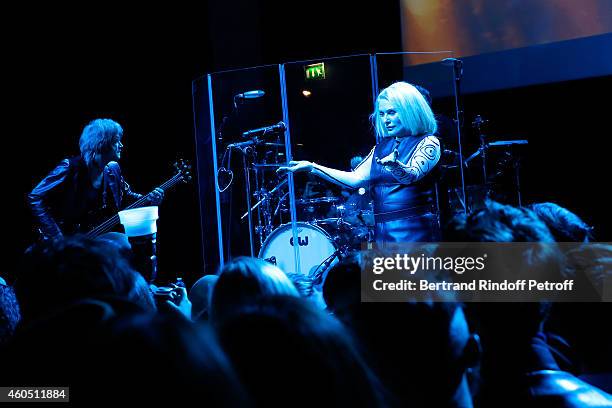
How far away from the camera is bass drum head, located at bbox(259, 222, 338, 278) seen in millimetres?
5051

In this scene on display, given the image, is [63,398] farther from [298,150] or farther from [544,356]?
[298,150]

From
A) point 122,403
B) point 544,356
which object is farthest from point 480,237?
point 122,403

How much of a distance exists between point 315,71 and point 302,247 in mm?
1389

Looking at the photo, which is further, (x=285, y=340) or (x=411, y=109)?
(x=411, y=109)

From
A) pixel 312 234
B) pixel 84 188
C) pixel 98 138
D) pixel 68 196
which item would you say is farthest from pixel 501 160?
pixel 68 196

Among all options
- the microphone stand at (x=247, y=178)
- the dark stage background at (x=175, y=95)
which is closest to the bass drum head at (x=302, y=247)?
the microphone stand at (x=247, y=178)

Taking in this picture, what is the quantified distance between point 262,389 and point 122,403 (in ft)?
0.61

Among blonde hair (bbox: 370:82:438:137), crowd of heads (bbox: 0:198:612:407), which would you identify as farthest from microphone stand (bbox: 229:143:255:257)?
crowd of heads (bbox: 0:198:612:407)

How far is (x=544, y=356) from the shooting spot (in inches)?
53.6

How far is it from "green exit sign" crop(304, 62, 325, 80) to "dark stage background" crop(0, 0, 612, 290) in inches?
59.2

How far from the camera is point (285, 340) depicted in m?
0.84

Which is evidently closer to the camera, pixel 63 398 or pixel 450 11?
pixel 63 398

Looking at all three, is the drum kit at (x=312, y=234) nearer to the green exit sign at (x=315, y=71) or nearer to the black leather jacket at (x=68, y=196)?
the green exit sign at (x=315, y=71)
